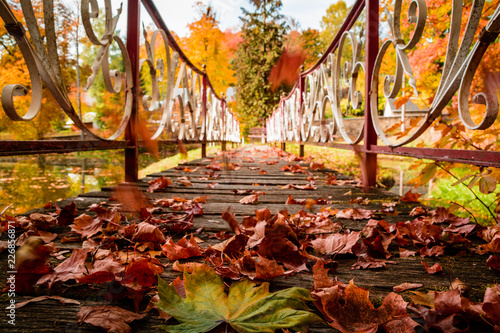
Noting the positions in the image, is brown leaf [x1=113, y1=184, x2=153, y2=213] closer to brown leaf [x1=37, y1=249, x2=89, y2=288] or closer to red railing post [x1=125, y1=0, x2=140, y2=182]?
red railing post [x1=125, y1=0, x2=140, y2=182]

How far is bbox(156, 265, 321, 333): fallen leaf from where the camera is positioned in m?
0.49

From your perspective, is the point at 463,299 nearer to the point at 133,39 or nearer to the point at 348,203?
the point at 348,203

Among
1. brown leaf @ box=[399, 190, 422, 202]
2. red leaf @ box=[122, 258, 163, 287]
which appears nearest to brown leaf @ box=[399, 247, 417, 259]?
red leaf @ box=[122, 258, 163, 287]

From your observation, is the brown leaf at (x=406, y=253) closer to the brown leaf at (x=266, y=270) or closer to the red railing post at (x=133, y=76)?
the brown leaf at (x=266, y=270)

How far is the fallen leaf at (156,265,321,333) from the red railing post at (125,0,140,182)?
1.61 metres

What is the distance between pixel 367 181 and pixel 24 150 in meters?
1.89

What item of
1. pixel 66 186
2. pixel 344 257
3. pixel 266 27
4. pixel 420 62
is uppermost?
pixel 266 27

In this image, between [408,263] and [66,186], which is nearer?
[408,263]

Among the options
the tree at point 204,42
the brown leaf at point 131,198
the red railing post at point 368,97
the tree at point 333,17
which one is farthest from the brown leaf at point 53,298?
the tree at point 333,17

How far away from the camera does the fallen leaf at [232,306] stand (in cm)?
49

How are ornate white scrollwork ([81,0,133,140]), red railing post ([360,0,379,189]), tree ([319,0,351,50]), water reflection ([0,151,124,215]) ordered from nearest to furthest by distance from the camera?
1. ornate white scrollwork ([81,0,133,140])
2. red railing post ([360,0,379,189])
3. water reflection ([0,151,124,215])
4. tree ([319,0,351,50])

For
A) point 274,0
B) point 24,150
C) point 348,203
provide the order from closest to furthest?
point 24,150, point 348,203, point 274,0

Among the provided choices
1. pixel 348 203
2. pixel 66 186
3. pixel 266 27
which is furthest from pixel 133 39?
pixel 266 27

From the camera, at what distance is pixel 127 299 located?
0.63 m
